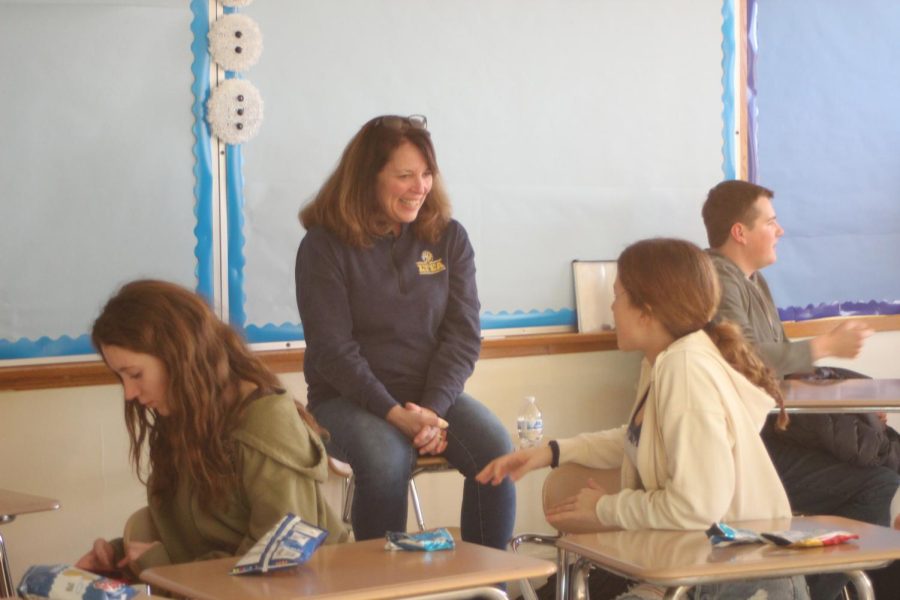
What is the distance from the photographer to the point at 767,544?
75.3 inches

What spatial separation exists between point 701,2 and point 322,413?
2.47 m

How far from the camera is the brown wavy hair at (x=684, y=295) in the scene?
2318 millimetres

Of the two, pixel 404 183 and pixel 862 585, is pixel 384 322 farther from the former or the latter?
pixel 862 585

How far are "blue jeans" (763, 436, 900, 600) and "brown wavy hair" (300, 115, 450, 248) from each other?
1331 millimetres

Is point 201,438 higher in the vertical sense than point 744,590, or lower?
higher

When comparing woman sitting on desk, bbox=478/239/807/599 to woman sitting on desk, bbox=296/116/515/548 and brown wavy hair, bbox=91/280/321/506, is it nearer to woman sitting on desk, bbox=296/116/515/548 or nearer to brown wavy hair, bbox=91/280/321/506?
brown wavy hair, bbox=91/280/321/506

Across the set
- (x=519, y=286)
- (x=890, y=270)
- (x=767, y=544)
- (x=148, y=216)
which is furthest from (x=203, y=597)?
→ (x=890, y=270)

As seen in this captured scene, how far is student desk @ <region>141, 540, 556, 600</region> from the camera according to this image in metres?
1.61

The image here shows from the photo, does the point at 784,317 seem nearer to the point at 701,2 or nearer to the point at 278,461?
the point at 701,2

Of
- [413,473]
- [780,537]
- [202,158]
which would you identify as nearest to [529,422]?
[413,473]

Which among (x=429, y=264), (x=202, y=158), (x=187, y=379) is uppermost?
(x=202, y=158)

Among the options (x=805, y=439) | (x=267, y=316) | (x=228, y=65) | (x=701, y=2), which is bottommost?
(x=805, y=439)

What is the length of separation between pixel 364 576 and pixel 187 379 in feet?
2.00

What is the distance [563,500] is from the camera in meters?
2.38
